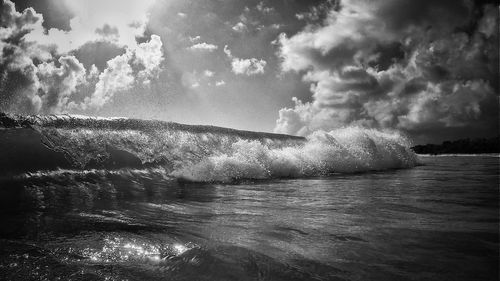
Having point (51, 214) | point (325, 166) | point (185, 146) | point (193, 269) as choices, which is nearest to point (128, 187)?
point (51, 214)

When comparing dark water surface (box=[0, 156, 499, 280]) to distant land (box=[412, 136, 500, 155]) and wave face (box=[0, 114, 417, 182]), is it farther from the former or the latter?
distant land (box=[412, 136, 500, 155])

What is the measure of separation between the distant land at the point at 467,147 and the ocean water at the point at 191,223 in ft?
148

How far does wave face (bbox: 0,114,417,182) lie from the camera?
Answer: 23.7 feet

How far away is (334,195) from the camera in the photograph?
6051mm

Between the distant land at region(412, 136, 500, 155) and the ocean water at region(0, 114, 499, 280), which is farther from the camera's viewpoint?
the distant land at region(412, 136, 500, 155)

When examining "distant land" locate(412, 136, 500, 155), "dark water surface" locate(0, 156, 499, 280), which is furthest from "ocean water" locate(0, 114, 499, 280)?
"distant land" locate(412, 136, 500, 155)

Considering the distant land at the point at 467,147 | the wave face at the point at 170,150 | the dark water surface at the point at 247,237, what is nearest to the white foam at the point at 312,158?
the wave face at the point at 170,150

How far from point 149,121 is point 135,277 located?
9641 mm

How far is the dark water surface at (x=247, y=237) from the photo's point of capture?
2217mm

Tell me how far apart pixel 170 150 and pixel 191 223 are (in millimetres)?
7096

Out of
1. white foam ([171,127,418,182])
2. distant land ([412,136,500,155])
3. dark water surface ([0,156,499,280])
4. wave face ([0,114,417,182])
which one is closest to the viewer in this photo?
dark water surface ([0,156,499,280])

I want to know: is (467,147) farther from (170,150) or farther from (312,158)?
(170,150)

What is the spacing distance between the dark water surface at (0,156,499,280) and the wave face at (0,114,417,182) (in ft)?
5.37

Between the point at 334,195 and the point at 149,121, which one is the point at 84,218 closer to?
the point at 334,195
